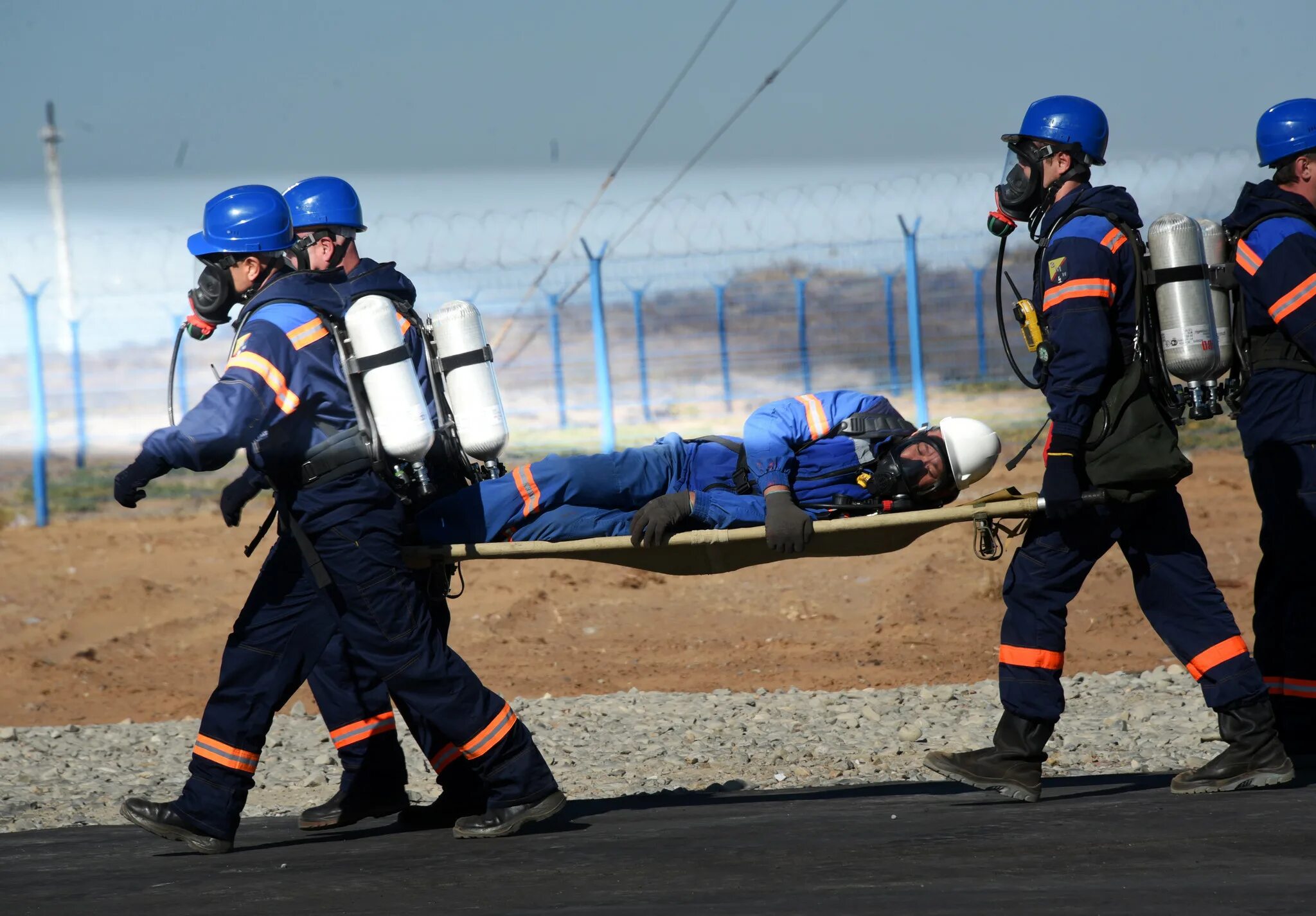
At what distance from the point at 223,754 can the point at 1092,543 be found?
267 centimetres

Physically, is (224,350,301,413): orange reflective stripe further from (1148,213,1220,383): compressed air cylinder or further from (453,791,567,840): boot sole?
(1148,213,1220,383): compressed air cylinder

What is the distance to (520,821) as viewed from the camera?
436 centimetres

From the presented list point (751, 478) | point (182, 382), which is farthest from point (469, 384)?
point (182, 382)

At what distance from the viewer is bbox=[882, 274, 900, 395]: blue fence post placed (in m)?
15.7

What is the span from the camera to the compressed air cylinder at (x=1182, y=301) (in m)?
4.35

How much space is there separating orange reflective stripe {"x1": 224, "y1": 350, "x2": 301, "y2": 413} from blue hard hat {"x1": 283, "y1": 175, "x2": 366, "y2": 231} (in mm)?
827

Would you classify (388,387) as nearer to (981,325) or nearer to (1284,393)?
(1284,393)

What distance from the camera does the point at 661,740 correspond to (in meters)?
6.62

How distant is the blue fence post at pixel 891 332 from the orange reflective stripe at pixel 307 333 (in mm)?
11706

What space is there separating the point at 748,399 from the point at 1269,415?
11.2 metres

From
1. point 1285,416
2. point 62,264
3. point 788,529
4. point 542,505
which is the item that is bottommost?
point 788,529

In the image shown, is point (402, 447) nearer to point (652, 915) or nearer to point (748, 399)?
point (652, 915)

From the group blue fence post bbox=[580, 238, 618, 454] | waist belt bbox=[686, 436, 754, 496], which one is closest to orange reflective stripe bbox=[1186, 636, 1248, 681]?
waist belt bbox=[686, 436, 754, 496]

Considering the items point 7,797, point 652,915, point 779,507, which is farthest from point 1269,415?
point 7,797
